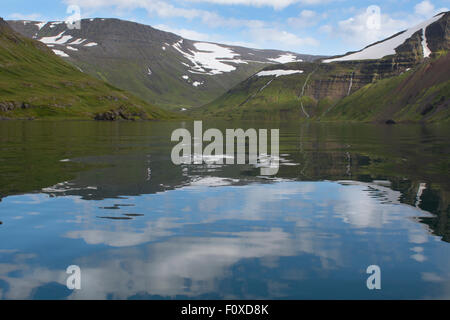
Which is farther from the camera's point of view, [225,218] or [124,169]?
[124,169]

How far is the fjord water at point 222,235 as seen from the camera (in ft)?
36.2

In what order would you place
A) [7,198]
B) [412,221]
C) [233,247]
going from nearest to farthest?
1. [233,247]
2. [412,221]
3. [7,198]

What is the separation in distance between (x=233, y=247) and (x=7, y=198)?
13919 mm

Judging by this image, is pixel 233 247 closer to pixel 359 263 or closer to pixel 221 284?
pixel 221 284

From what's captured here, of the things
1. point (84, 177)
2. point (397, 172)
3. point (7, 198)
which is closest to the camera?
point (7, 198)

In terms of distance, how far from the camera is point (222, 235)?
50.8 ft

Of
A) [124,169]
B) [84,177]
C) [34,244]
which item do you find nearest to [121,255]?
[34,244]

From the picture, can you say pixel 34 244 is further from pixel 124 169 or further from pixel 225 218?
pixel 124 169

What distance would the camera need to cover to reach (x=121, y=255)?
43.6 ft

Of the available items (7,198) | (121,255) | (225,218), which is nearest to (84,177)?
(7,198)

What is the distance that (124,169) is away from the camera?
1296 inches

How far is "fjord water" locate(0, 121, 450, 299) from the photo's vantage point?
36.2 feet

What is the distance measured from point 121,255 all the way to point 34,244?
3.43m
